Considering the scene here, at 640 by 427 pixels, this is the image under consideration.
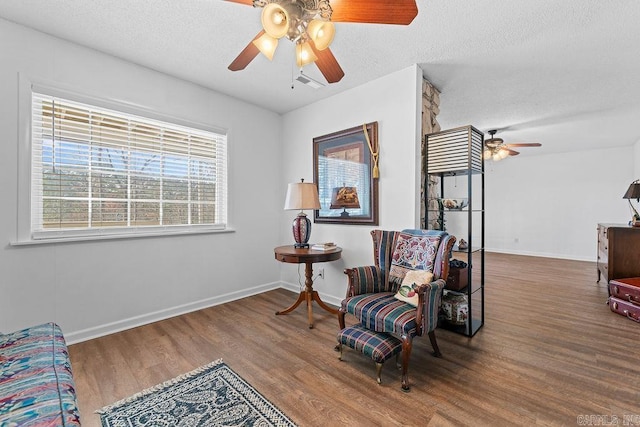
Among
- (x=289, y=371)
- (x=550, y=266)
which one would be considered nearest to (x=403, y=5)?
(x=289, y=371)

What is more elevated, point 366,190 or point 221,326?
point 366,190

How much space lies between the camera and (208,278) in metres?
3.36

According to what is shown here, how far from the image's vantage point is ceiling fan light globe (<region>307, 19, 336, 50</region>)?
151 cm

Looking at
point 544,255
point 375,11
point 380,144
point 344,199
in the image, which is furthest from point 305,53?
point 544,255

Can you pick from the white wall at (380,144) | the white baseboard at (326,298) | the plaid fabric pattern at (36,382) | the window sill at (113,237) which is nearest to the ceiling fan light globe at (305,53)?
the white wall at (380,144)

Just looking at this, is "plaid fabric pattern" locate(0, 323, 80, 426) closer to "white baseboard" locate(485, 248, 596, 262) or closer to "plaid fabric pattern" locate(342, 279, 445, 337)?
"plaid fabric pattern" locate(342, 279, 445, 337)

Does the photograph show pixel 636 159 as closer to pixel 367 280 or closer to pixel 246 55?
pixel 367 280

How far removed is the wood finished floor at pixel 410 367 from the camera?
64.6 inches

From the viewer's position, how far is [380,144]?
10.00 feet

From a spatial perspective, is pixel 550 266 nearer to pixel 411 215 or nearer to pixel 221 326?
pixel 411 215

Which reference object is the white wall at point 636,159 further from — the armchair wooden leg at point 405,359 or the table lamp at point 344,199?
the armchair wooden leg at point 405,359

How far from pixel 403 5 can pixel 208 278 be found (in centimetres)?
321

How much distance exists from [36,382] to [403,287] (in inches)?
84.7

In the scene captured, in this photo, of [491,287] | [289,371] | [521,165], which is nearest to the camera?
[289,371]
